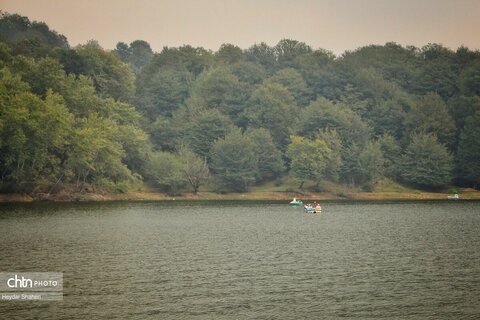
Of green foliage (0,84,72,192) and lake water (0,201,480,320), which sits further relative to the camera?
green foliage (0,84,72,192)

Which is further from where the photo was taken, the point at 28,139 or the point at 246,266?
the point at 28,139

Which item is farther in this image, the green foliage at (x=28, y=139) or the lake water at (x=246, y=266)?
the green foliage at (x=28, y=139)

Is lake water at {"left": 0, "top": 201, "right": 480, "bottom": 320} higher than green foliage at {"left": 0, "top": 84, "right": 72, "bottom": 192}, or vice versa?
green foliage at {"left": 0, "top": 84, "right": 72, "bottom": 192}

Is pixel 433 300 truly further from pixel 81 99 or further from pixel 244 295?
pixel 81 99

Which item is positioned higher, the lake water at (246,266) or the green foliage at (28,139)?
the green foliage at (28,139)

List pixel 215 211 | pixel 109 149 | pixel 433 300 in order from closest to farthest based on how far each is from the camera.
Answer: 1. pixel 433 300
2. pixel 215 211
3. pixel 109 149

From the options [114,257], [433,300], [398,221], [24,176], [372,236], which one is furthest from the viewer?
[24,176]

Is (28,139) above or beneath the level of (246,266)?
above

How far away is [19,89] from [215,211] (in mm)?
59181

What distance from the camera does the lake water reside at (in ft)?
169

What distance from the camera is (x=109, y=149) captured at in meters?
180

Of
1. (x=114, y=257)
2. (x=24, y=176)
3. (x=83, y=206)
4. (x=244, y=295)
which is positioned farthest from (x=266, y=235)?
(x=24, y=176)

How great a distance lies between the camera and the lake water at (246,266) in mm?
51406

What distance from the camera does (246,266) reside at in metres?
70.2
